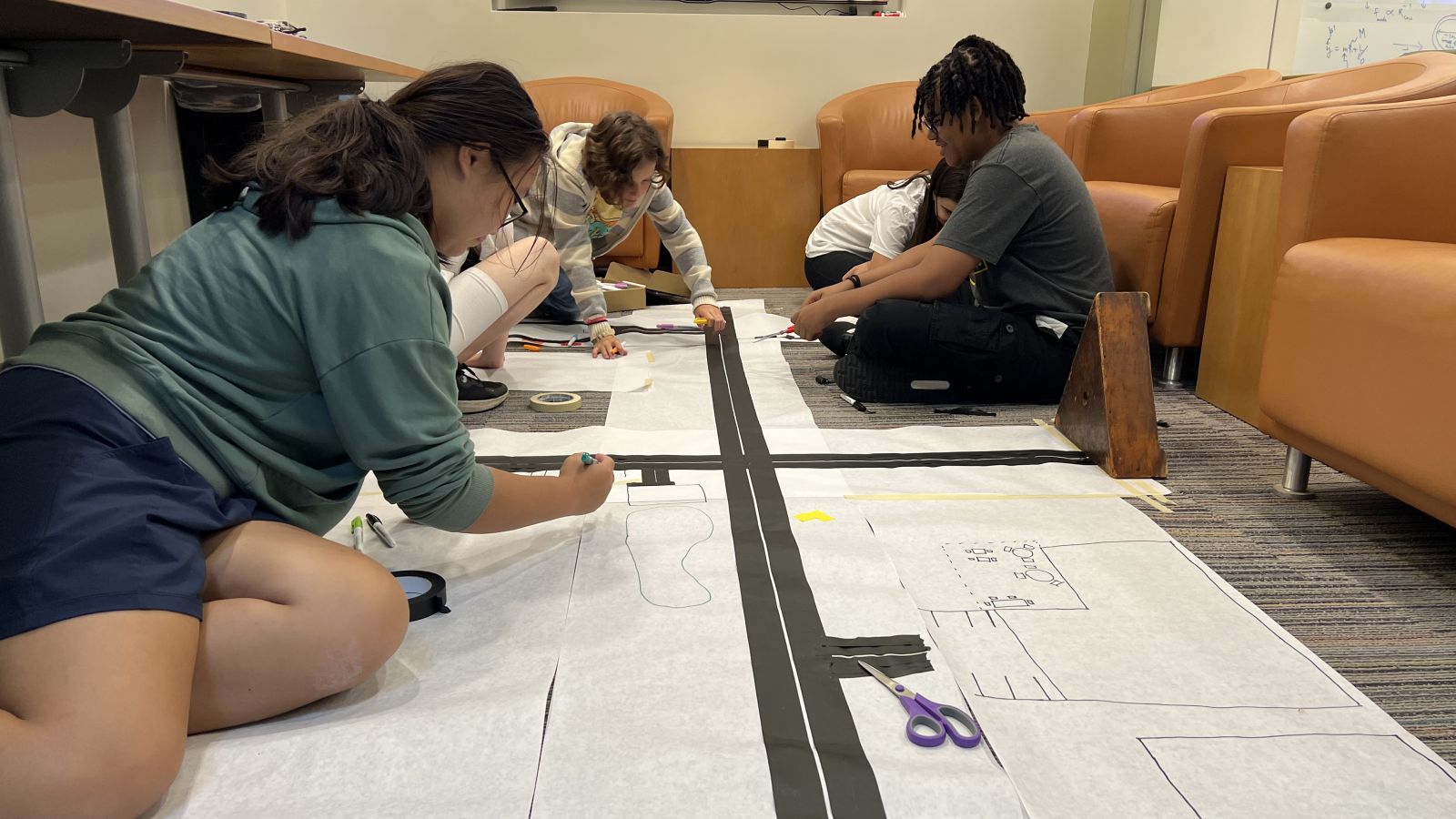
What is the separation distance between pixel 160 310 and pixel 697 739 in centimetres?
66

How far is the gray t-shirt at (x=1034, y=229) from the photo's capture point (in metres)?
1.97

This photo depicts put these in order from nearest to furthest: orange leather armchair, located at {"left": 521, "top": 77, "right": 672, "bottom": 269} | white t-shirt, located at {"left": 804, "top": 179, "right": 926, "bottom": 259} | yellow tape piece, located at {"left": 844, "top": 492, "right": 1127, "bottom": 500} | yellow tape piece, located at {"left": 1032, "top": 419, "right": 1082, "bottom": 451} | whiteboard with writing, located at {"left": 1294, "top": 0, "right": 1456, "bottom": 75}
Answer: yellow tape piece, located at {"left": 844, "top": 492, "right": 1127, "bottom": 500}
yellow tape piece, located at {"left": 1032, "top": 419, "right": 1082, "bottom": 451}
white t-shirt, located at {"left": 804, "top": 179, "right": 926, "bottom": 259}
whiteboard with writing, located at {"left": 1294, "top": 0, "right": 1456, "bottom": 75}
orange leather armchair, located at {"left": 521, "top": 77, "right": 672, "bottom": 269}

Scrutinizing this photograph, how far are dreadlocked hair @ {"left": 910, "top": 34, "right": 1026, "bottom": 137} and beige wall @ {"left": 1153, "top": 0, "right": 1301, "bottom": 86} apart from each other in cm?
184

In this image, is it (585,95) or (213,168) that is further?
(585,95)

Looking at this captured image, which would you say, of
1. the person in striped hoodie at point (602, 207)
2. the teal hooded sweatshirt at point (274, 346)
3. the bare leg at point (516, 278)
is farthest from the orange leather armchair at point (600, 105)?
the teal hooded sweatshirt at point (274, 346)

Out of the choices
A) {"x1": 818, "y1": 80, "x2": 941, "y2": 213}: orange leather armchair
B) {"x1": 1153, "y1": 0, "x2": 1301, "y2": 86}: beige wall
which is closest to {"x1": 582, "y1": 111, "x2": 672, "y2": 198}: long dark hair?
{"x1": 818, "y1": 80, "x2": 941, "y2": 213}: orange leather armchair

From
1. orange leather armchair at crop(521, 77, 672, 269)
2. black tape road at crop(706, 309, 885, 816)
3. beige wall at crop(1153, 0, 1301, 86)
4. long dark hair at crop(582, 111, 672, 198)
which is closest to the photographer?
black tape road at crop(706, 309, 885, 816)

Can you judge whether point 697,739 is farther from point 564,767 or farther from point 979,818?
point 979,818

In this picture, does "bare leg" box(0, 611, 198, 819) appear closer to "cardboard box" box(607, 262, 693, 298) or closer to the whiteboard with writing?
"cardboard box" box(607, 262, 693, 298)

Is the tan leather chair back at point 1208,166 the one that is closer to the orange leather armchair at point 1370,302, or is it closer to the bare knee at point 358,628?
the orange leather armchair at point 1370,302

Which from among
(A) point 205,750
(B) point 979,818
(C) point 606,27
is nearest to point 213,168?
(A) point 205,750

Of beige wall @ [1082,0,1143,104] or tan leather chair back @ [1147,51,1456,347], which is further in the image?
beige wall @ [1082,0,1143,104]

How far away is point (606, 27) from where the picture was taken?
4023mm

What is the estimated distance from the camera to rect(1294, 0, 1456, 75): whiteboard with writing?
118 inches
